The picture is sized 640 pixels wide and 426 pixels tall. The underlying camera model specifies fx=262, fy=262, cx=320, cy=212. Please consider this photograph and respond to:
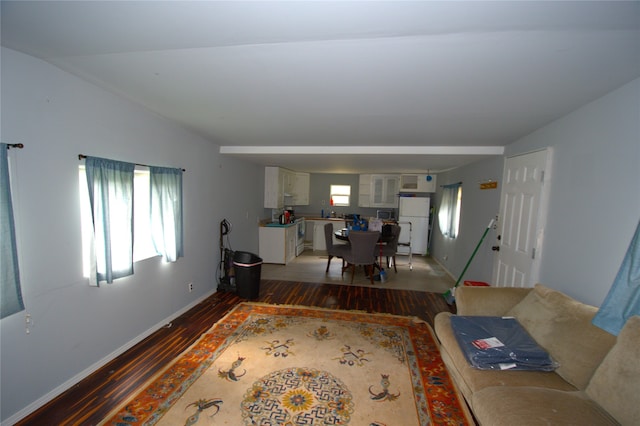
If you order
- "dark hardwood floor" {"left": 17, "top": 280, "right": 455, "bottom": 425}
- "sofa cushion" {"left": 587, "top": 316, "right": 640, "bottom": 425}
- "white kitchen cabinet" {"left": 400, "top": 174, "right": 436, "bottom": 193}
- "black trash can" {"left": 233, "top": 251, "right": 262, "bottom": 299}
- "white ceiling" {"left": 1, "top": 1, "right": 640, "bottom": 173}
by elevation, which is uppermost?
"white ceiling" {"left": 1, "top": 1, "right": 640, "bottom": 173}

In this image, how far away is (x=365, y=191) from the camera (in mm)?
7516

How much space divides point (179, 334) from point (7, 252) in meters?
1.69

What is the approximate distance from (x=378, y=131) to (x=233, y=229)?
2968 mm

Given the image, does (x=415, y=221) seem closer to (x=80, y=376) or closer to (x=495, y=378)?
(x=495, y=378)

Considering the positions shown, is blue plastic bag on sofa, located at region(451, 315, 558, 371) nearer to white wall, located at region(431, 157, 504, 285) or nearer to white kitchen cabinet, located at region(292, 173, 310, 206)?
white wall, located at region(431, 157, 504, 285)

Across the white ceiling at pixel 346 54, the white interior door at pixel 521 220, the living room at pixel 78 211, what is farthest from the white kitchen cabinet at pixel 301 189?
the white interior door at pixel 521 220

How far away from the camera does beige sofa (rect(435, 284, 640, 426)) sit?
4.17ft

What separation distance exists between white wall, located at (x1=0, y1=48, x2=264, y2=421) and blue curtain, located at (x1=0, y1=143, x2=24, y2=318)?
9 centimetres

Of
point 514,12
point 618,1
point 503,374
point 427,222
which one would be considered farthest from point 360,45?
point 427,222

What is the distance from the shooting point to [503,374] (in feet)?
5.41

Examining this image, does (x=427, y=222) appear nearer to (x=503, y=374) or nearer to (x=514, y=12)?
(x=503, y=374)

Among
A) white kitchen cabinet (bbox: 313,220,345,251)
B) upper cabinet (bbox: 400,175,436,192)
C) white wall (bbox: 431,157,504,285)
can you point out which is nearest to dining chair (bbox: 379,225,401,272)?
white wall (bbox: 431,157,504,285)

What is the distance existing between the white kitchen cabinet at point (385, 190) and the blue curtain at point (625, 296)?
5906mm

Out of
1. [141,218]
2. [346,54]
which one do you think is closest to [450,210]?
[346,54]
